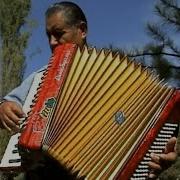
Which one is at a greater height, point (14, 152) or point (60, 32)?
point (60, 32)

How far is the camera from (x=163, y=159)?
97.6 inches

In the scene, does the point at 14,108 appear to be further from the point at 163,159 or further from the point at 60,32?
the point at 163,159

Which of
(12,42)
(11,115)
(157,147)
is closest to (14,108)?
(11,115)

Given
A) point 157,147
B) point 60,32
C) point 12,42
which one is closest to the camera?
point 157,147

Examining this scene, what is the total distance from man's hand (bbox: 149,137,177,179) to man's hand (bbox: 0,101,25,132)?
1.84 ft

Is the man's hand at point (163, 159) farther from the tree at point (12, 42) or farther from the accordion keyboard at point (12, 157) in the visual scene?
the tree at point (12, 42)

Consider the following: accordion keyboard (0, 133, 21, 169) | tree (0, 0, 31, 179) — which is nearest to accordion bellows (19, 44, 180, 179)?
accordion keyboard (0, 133, 21, 169)

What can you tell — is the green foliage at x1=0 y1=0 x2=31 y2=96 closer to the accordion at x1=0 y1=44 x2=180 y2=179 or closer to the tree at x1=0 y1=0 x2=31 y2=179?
the tree at x1=0 y1=0 x2=31 y2=179

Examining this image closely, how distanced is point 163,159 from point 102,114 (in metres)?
0.31

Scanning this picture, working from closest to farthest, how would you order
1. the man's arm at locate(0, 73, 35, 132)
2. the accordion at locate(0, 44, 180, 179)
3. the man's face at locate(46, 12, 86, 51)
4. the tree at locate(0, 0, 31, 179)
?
the accordion at locate(0, 44, 180, 179) → the man's arm at locate(0, 73, 35, 132) → the man's face at locate(46, 12, 86, 51) → the tree at locate(0, 0, 31, 179)

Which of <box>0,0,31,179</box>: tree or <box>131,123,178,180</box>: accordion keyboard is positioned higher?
<box>131,123,178,180</box>: accordion keyboard

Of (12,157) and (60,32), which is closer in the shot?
(12,157)

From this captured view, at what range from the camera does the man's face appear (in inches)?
109

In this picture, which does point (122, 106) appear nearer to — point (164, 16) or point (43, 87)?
point (43, 87)
